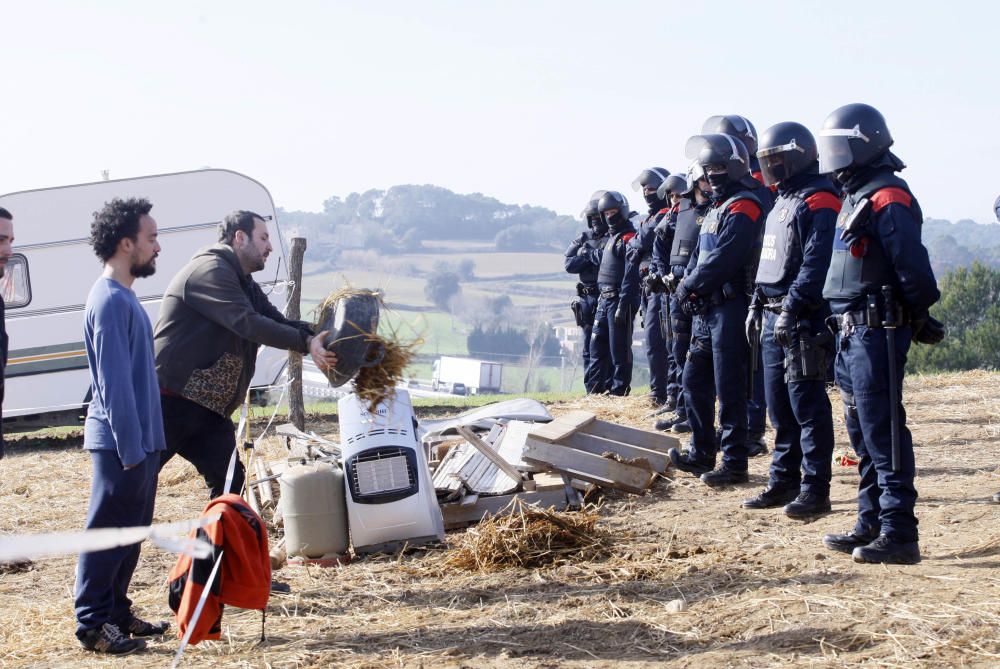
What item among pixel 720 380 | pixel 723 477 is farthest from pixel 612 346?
pixel 720 380

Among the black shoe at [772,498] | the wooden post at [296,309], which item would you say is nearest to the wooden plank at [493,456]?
the black shoe at [772,498]

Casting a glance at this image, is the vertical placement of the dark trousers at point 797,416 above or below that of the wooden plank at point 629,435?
above

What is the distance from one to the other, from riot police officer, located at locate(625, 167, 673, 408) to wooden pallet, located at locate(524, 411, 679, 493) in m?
3.24

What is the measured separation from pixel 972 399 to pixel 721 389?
595 cm

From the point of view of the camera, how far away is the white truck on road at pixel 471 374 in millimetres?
59375

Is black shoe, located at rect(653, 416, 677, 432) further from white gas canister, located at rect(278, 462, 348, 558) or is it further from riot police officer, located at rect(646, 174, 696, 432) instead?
white gas canister, located at rect(278, 462, 348, 558)

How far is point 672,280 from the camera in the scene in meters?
9.61

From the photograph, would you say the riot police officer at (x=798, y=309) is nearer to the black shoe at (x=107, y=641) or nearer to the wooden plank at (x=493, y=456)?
the wooden plank at (x=493, y=456)

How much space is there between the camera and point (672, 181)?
11.3 m

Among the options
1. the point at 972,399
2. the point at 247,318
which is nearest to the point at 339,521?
the point at 247,318

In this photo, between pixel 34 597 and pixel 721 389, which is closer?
pixel 34 597

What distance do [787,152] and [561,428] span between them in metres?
2.78

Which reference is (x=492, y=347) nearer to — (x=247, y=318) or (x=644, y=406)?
(x=644, y=406)

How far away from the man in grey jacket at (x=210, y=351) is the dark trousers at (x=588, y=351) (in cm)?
880
